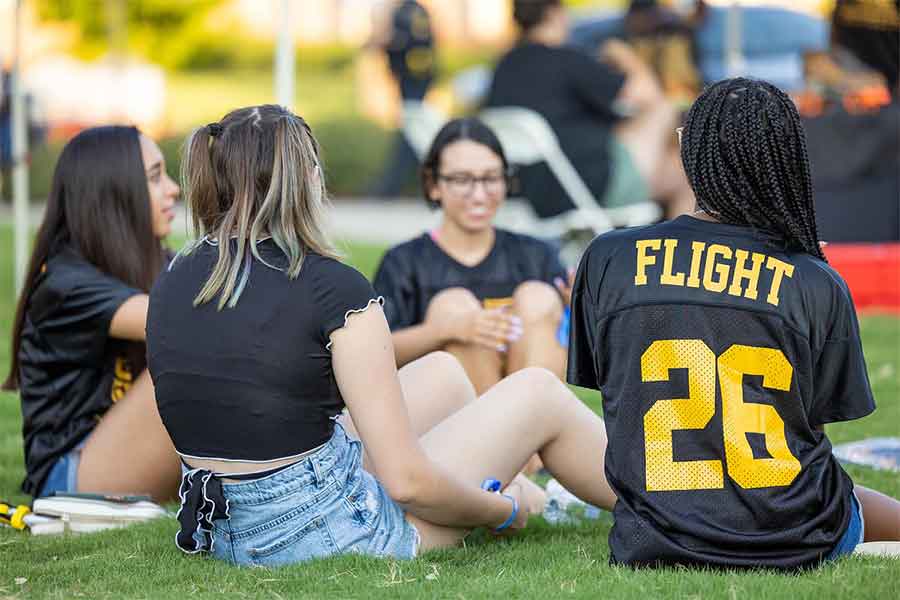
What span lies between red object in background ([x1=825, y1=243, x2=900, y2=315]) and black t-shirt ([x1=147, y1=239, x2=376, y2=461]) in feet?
18.8

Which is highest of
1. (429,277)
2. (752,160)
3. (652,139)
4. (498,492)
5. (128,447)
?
(752,160)

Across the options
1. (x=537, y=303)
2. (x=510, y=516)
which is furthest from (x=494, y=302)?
(x=510, y=516)

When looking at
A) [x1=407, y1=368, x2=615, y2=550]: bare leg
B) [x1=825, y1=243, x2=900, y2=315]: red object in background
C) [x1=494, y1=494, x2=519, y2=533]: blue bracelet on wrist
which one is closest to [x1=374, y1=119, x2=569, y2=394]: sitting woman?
[x1=407, y1=368, x2=615, y2=550]: bare leg

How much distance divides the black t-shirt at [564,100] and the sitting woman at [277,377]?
19.6ft

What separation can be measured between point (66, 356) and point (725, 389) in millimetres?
2085

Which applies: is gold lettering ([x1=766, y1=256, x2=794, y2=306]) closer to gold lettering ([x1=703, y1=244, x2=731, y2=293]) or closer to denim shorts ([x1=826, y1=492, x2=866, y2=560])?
gold lettering ([x1=703, y1=244, x2=731, y2=293])

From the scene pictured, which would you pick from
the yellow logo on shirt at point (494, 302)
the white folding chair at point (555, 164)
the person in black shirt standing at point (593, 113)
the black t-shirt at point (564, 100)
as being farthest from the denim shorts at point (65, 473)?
the black t-shirt at point (564, 100)

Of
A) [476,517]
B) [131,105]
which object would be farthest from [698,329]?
[131,105]

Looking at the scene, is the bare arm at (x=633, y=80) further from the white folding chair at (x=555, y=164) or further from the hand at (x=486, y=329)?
the hand at (x=486, y=329)

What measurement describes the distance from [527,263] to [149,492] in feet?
5.92

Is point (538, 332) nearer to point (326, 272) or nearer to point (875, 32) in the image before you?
point (326, 272)

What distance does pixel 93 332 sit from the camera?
414 cm

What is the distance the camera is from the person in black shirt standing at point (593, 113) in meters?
9.06

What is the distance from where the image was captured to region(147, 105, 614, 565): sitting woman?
10.3ft
